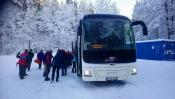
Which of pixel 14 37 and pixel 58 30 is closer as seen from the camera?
pixel 14 37

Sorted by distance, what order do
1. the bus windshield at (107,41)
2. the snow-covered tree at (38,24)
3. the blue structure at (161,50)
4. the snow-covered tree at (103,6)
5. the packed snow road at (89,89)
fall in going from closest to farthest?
the packed snow road at (89,89)
the bus windshield at (107,41)
the blue structure at (161,50)
the snow-covered tree at (38,24)
the snow-covered tree at (103,6)

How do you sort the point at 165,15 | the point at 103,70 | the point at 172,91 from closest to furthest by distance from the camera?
the point at 172,91 < the point at 103,70 < the point at 165,15

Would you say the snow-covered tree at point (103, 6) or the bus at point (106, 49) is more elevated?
the snow-covered tree at point (103, 6)

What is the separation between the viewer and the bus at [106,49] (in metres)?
13.0

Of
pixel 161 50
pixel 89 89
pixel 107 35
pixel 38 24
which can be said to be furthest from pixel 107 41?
pixel 38 24

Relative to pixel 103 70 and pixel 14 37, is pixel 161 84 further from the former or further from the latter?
pixel 14 37

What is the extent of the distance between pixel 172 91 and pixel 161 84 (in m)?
1.80

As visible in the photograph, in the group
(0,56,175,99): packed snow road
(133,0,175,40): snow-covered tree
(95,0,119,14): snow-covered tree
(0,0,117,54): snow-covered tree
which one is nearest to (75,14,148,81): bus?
(0,56,175,99): packed snow road

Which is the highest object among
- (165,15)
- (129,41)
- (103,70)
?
(165,15)

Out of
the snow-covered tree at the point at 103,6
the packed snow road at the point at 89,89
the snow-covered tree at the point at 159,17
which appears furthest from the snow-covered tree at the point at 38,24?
the packed snow road at the point at 89,89

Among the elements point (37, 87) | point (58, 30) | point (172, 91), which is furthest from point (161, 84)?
point (58, 30)

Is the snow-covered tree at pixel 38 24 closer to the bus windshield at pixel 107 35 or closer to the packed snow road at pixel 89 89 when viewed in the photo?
the packed snow road at pixel 89 89

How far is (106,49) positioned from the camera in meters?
13.0

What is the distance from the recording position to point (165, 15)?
37750 millimetres
